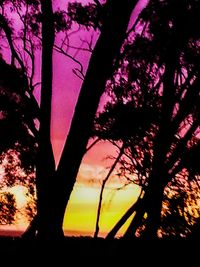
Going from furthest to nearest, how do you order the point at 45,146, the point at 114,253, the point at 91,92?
the point at 114,253 → the point at 45,146 → the point at 91,92

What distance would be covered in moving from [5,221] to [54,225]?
19.2 metres

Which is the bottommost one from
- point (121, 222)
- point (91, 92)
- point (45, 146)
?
point (121, 222)

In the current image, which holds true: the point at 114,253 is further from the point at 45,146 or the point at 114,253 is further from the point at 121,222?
the point at 45,146

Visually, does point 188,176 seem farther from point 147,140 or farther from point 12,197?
point 12,197

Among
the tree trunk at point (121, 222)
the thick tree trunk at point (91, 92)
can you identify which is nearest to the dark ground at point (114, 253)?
the tree trunk at point (121, 222)

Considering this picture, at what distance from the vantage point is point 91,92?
334 inches

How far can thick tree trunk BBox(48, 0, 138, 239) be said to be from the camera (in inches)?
330

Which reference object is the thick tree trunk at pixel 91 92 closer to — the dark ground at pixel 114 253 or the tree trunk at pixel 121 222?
the dark ground at pixel 114 253

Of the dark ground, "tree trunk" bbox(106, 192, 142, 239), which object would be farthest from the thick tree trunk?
"tree trunk" bbox(106, 192, 142, 239)

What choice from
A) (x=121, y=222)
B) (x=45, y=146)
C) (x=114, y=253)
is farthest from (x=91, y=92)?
(x=121, y=222)

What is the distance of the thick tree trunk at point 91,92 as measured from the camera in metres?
8.38

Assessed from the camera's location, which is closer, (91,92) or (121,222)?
(91,92)

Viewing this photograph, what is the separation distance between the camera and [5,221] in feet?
89.2

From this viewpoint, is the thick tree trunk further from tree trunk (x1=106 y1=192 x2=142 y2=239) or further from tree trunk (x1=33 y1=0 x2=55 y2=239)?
tree trunk (x1=106 y1=192 x2=142 y2=239)
